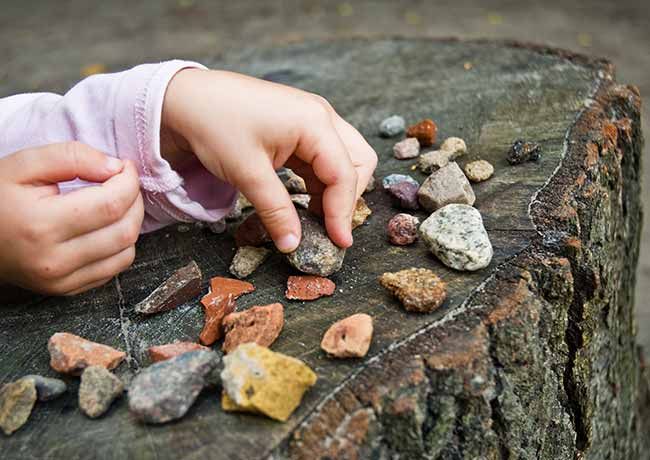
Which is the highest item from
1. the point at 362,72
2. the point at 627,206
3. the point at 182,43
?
the point at 362,72

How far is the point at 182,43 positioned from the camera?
210 inches

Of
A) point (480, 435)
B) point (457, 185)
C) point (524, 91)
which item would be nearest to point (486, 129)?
point (524, 91)

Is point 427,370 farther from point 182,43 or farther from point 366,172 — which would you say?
point 182,43

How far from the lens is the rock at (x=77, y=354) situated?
998mm

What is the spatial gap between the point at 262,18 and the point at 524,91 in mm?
4418

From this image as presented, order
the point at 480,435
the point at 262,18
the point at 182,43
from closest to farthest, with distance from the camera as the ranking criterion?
the point at 480,435 → the point at 182,43 → the point at 262,18

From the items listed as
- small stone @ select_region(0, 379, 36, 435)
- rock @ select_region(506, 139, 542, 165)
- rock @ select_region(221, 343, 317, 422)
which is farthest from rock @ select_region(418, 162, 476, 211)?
small stone @ select_region(0, 379, 36, 435)

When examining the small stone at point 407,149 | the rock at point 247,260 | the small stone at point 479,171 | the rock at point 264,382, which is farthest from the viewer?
the small stone at point 407,149

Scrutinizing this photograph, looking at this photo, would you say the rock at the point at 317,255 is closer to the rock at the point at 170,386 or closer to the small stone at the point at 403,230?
the small stone at the point at 403,230

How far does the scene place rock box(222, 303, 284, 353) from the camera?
1003mm

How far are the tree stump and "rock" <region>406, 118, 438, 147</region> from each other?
0.25 ft

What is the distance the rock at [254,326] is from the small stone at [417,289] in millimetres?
184

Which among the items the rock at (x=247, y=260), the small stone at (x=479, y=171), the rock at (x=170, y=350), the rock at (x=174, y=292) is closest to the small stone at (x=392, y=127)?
the small stone at (x=479, y=171)

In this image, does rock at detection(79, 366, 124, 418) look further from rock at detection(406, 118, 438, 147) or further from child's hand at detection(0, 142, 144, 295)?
rock at detection(406, 118, 438, 147)
